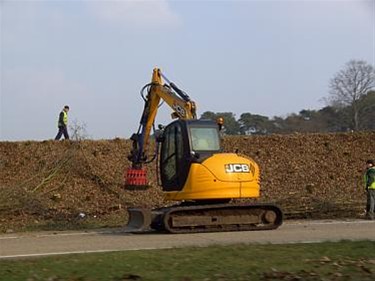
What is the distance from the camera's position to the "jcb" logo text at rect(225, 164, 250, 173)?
1781 centimetres

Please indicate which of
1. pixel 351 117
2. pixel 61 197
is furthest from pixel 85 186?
pixel 351 117

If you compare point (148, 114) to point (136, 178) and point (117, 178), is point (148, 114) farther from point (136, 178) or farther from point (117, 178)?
point (117, 178)

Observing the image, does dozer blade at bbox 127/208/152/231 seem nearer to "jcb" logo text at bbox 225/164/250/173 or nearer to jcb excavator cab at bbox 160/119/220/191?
jcb excavator cab at bbox 160/119/220/191

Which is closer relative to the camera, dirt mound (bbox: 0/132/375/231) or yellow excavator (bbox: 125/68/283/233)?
yellow excavator (bbox: 125/68/283/233)

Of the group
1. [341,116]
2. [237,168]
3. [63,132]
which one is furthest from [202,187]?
[341,116]

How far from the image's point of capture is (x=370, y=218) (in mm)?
21547

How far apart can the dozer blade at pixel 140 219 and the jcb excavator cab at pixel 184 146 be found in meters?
1.11

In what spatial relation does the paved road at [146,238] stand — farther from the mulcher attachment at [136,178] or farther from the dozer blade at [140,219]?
the mulcher attachment at [136,178]

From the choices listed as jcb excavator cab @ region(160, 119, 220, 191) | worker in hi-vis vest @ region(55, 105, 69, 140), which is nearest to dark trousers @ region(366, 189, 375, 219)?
jcb excavator cab @ region(160, 119, 220, 191)

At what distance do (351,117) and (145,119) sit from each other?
156ft

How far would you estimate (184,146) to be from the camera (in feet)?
59.3

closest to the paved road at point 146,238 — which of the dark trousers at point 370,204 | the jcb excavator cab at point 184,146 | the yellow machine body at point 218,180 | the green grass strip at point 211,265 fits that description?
the yellow machine body at point 218,180

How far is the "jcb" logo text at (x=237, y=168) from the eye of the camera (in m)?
17.8

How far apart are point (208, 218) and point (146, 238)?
1.79 m
